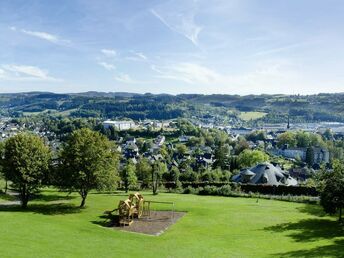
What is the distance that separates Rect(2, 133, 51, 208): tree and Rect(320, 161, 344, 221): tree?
93.7ft

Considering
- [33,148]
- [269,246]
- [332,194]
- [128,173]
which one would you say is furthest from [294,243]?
[128,173]

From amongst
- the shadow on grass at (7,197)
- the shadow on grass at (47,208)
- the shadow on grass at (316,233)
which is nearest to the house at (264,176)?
the shadow on grass at (316,233)

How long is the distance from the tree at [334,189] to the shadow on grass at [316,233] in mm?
1736

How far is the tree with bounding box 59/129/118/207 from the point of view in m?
43.8

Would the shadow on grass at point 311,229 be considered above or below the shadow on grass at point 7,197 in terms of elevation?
above

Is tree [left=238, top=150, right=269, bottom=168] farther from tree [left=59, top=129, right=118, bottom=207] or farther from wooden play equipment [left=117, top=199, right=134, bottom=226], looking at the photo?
wooden play equipment [left=117, top=199, right=134, bottom=226]

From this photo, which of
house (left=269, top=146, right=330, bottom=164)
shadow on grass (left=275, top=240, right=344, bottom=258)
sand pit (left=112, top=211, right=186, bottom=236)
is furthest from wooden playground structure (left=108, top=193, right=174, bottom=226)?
house (left=269, top=146, right=330, bottom=164)

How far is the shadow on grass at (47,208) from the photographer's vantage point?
41.2 metres

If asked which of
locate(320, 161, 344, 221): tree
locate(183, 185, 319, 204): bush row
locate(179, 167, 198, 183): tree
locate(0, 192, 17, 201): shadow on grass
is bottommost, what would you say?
locate(179, 167, 198, 183): tree

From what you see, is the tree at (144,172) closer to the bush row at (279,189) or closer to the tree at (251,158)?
the bush row at (279,189)

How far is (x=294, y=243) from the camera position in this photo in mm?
29547

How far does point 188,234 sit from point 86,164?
15.8 meters

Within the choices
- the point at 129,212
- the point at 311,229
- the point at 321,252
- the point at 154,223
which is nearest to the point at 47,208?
the point at 129,212

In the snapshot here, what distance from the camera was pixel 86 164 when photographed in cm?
4403
